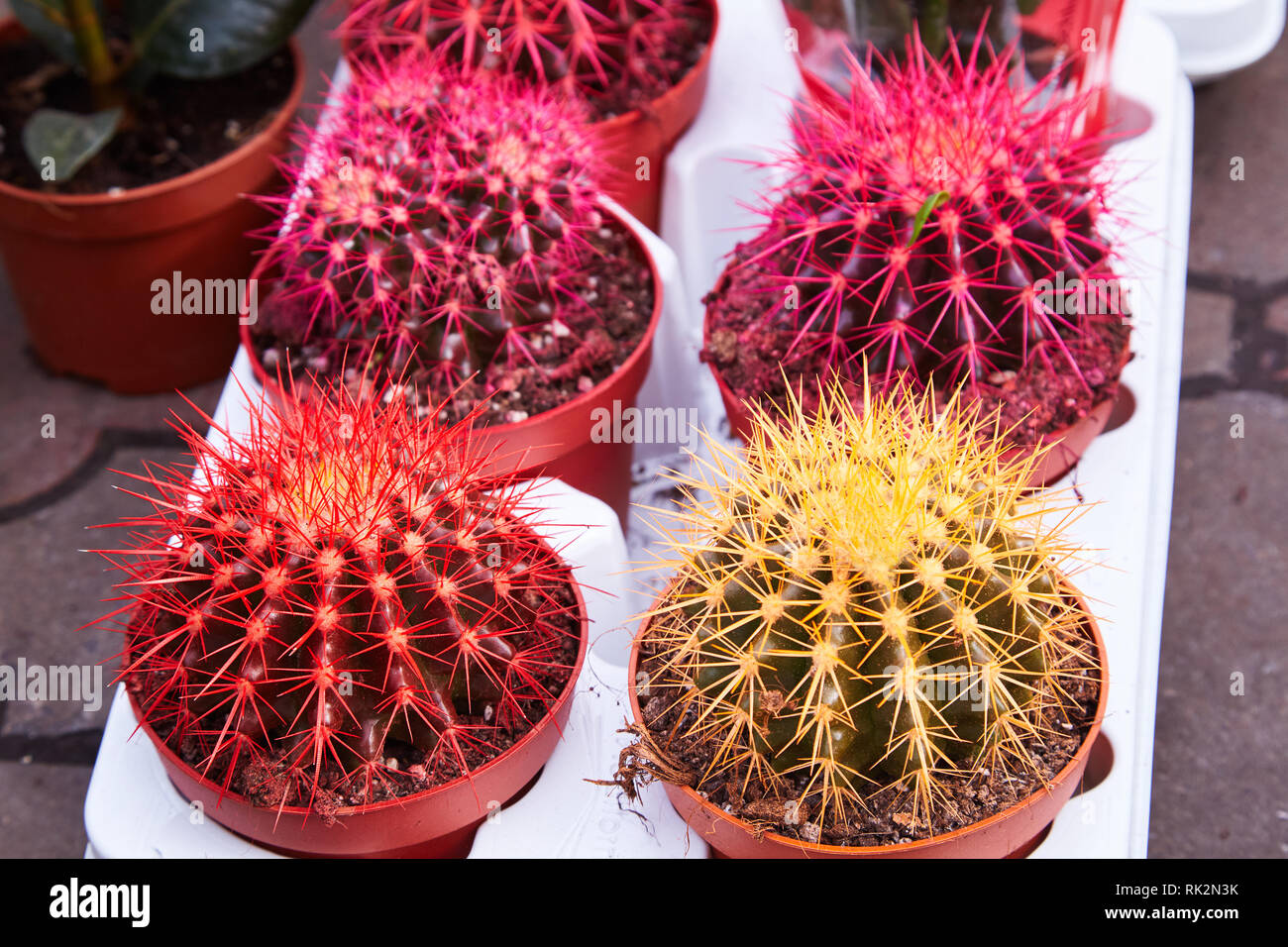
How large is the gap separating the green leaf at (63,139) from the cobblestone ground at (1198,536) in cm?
33

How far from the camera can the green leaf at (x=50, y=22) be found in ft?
5.05

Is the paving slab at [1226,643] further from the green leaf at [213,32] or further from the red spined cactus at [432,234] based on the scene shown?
the green leaf at [213,32]

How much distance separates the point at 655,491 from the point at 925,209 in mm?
521

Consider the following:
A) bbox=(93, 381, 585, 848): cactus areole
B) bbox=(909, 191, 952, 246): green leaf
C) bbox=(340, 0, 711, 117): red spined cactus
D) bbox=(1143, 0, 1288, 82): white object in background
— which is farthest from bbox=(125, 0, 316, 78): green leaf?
bbox=(1143, 0, 1288, 82): white object in background

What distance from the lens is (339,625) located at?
0.78 meters

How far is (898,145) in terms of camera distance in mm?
987

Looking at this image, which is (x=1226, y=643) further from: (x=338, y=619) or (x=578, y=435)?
(x=338, y=619)

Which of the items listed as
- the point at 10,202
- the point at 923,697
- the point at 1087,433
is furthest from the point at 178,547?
the point at 10,202

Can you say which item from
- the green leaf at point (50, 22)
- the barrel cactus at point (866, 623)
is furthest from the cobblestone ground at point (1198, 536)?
the barrel cactus at point (866, 623)

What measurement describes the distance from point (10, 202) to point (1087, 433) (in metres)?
1.26

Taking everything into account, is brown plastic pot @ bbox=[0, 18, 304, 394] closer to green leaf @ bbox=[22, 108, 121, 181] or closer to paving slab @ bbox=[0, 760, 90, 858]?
green leaf @ bbox=[22, 108, 121, 181]

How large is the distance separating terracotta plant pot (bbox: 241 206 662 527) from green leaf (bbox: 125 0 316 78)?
44 centimetres

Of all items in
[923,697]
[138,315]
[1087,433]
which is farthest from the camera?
[138,315]
